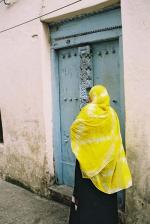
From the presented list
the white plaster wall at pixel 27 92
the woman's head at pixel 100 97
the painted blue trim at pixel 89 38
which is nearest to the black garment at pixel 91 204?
the woman's head at pixel 100 97

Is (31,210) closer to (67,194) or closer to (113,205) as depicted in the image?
(67,194)

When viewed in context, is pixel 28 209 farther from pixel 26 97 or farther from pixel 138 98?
pixel 138 98

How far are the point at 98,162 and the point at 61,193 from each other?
1.86 m

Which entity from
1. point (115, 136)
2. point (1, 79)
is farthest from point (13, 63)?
point (115, 136)

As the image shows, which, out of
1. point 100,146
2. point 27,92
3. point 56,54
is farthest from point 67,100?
point 100,146

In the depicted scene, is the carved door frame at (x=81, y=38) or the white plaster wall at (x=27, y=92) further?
the white plaster wall at (x=27, y=92)

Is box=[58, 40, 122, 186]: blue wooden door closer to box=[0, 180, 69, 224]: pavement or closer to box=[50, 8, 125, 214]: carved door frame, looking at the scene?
box=[50, 8, 125, 214]: carved door frame

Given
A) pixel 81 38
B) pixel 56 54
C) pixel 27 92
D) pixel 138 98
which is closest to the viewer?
pixel 138 98

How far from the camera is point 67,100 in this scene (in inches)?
237

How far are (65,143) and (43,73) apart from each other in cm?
109

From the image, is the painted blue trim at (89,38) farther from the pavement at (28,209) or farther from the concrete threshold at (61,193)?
the pavement at (28,209)

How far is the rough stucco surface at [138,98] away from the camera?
4430 mm

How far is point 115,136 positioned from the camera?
4277mm

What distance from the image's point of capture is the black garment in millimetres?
4395
